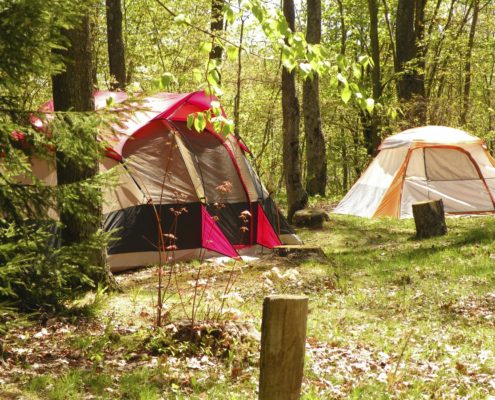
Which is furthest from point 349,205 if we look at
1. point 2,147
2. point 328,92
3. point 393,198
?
point 2,147

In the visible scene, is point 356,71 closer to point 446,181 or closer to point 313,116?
point 446,181

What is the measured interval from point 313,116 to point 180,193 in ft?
23.7

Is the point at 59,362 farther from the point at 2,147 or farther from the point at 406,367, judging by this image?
the point at 406,367

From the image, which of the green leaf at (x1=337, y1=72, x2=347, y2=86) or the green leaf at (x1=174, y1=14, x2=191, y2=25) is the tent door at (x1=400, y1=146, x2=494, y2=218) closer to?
the green leaf at (x1=337, y1=72, x2=347, y2=86)

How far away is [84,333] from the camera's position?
18.4 feet

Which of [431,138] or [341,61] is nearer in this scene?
[341,61]

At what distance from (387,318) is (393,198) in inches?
297

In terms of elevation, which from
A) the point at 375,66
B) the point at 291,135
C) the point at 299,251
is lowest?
the point at 299,251

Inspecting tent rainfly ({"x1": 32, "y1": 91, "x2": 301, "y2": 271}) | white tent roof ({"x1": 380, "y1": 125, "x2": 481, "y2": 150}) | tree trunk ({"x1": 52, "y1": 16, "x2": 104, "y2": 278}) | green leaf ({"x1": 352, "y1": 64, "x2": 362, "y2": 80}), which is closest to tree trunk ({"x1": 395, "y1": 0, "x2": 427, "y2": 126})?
white tent roof ({"x1": 380, "y1": 125, "x2": 481, "y2": 150})

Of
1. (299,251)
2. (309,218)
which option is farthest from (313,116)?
(299,251)

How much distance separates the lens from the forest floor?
459 cm

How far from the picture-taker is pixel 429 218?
11.2 m

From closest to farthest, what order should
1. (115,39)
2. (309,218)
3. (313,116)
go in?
(309,218) → (115,39) → (313,116)

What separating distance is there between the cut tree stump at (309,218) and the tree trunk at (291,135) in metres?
0.45
